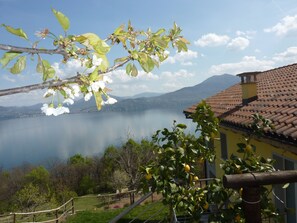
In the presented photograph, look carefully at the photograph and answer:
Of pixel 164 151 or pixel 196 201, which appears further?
pixel 164 151

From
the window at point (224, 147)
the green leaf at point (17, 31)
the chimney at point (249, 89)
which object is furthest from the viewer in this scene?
the window at point (224, 147)

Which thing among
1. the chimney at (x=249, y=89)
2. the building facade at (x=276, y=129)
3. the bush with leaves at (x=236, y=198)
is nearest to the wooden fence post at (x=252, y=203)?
the bush with leaves at (x=236, y=198)

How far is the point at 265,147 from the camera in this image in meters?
6.09

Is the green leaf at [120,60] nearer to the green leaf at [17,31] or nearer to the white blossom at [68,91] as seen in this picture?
the white blossom at [68,91]

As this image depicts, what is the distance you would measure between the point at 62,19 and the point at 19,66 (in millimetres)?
258

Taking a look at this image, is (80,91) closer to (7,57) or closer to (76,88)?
(76,88)

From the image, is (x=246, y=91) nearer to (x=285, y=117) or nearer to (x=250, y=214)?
(x=285, y=117)

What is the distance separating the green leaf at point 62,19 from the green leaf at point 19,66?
0.20 metres

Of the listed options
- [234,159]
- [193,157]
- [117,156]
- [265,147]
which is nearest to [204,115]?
[193,157]

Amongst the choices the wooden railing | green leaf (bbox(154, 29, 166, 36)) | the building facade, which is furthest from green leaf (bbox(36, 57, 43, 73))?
the wooden railing

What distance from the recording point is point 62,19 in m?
0.96

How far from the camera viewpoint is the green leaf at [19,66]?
1.03 metres

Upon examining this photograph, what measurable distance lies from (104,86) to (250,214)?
1.28 metres

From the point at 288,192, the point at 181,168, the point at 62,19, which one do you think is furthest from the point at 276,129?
the point at 62,19
